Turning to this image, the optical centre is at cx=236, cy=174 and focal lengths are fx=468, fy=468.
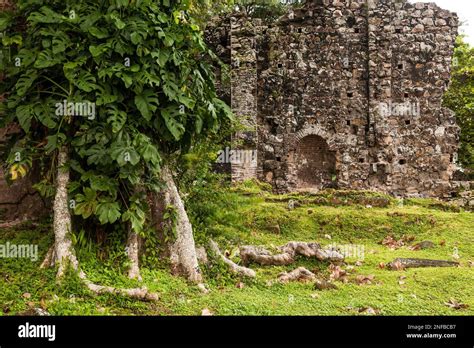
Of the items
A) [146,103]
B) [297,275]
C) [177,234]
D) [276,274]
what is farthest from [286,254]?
[146,103]

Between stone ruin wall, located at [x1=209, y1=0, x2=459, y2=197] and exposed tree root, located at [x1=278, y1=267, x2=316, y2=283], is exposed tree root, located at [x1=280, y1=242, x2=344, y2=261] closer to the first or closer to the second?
exposed tree root, located at [x1=278, y1=267, x2=316, y2=283]

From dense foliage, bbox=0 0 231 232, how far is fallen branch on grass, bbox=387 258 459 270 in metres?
4.35

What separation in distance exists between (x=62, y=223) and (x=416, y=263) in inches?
228

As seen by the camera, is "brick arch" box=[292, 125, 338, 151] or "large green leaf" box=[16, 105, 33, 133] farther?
"brick arch" box=[292, 125, 338, 151]

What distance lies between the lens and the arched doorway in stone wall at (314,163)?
51.8 feet

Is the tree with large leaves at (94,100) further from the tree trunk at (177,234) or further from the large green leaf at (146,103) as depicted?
the tree trunk at (177,234)

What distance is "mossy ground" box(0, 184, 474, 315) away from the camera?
17.5ft

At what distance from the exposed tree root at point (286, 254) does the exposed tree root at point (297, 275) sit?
0.50 meters

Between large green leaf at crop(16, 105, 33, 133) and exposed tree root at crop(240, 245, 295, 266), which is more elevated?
large green leaf at crop(16, 105, 33, 133)

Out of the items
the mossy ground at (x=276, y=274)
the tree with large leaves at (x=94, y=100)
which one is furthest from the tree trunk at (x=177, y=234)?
the tree with large leaves at (x=94, y=100)

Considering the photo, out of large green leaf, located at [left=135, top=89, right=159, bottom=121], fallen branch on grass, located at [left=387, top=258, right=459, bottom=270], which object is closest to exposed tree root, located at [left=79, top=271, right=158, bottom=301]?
large green leaf, located at [left=135, top=89, right=159, bottom=121]

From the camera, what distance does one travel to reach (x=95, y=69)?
586 cm

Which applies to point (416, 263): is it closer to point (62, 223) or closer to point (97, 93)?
point (62, 223)
